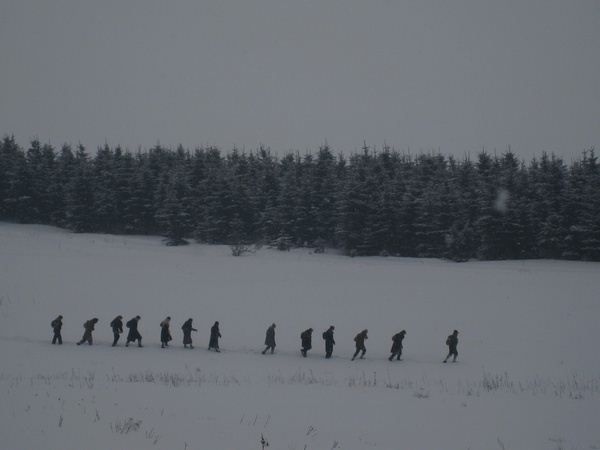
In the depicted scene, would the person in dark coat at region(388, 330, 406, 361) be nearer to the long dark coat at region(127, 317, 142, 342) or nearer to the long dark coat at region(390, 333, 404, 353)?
the long dark coat at region(390, 333, 404, 353)

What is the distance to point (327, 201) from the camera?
47.3m

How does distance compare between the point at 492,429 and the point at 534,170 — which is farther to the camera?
the point at 534,170

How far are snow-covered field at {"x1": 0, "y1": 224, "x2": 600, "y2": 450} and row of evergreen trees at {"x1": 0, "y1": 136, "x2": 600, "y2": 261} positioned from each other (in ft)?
14.4

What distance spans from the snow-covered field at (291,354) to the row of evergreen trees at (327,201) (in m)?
4.39

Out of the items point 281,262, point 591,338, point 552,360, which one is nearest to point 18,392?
point 552,360

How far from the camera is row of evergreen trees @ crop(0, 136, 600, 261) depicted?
41.3 m

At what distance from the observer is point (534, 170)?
46469 millimetres

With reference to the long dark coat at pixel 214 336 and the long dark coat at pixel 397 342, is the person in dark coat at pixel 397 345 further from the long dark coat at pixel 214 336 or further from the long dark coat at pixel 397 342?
the long dark coat at pixel 214 336

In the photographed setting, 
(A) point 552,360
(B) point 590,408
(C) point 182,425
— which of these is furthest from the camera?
(A) point 552,360

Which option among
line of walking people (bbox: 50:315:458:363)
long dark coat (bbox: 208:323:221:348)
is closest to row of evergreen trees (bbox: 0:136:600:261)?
line of walking people (bbox: 50:315:458:363)

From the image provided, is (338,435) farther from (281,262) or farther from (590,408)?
(281,262)

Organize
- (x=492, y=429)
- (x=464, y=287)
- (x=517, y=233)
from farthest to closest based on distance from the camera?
(x=517, y=233) → (x=464, y=287) → (x=492, y=429)

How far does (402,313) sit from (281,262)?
14151 mm

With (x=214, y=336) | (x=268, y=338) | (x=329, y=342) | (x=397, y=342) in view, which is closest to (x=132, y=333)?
(x=214, y=336)
